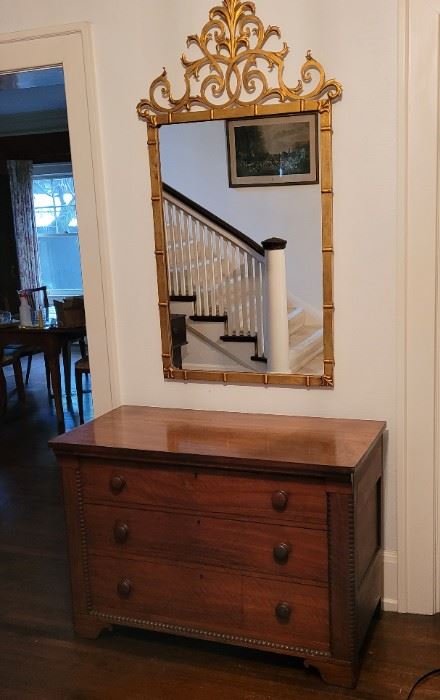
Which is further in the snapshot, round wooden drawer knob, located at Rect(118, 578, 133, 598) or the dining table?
the dining table

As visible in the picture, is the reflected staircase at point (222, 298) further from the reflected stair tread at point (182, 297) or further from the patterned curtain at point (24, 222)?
the patterned curtain at point (24, 222)

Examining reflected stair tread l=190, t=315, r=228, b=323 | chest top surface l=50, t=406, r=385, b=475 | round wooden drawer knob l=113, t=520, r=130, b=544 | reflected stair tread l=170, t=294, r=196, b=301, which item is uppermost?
reflected stair tread l=170, t=294, r=196, b=301

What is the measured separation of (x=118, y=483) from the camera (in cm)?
246

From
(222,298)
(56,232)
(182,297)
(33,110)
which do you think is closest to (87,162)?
(182,297)

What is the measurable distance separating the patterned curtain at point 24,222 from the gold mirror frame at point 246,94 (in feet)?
20.2

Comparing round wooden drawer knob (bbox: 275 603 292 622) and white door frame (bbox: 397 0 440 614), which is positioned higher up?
white door frame (bbox: 397 0 440 614)

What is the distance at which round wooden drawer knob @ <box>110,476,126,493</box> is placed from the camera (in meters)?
2.46

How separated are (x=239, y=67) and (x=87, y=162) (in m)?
0.69

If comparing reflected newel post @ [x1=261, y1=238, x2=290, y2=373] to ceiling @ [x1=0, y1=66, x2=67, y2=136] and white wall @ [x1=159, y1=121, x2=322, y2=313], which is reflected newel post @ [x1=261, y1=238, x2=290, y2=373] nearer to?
white wall @ [x1=159, y1=121, x2=322, y2=313]

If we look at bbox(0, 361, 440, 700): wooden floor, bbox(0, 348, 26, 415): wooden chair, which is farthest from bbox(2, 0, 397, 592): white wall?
bbox(0, 348, 26, 415): wooden chair

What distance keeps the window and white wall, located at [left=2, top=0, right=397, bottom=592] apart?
6.01 meters

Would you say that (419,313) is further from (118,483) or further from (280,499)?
(118,483)

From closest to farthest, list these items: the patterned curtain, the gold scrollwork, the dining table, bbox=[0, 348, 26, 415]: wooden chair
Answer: the gold scrollwork < the dining table < bbox=[0, 348, 26, 415]: wooden chair < the patterned curtain

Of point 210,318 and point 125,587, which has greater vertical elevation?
point 210,318
